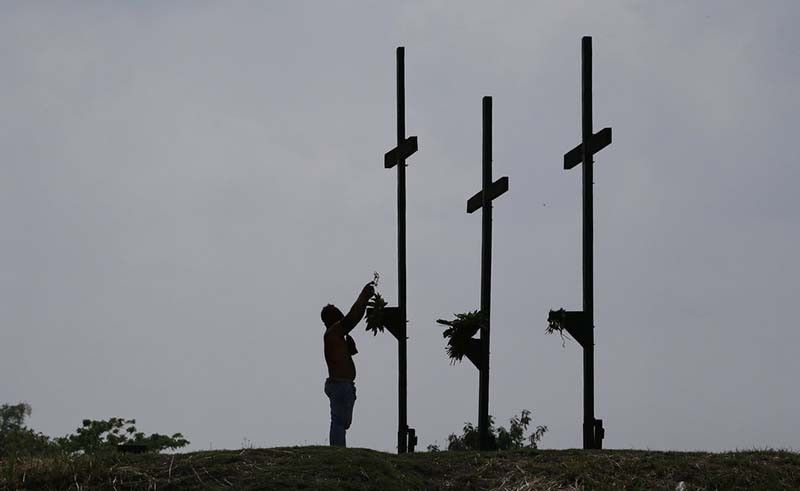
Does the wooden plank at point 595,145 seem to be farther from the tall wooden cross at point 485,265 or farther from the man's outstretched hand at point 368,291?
the man's outstretched hand at point 368,291

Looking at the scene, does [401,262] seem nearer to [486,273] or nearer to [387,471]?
[486,273]

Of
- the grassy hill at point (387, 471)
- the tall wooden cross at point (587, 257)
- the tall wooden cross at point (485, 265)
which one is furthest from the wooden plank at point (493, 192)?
the grassy hill at point (387, 471)

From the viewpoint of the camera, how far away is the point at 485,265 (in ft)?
77.3

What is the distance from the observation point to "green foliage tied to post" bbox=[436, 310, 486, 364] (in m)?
22.8

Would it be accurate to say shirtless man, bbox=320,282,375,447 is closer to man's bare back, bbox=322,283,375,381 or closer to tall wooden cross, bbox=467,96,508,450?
man's bare back, bbox=322,283,375,381

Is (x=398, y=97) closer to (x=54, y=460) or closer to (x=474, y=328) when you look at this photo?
(x=474, y=328)

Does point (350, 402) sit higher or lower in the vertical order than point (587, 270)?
lower

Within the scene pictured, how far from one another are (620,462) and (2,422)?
3965cm

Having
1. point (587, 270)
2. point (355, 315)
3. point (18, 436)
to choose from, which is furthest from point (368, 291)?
point (18, 436)

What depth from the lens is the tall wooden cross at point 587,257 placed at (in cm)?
2165

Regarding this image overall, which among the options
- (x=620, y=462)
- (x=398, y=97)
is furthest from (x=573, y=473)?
(x=398, y=97)

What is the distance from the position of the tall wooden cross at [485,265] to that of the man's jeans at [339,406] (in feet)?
9.75

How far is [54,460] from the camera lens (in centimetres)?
1820

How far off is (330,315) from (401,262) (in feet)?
11.6
